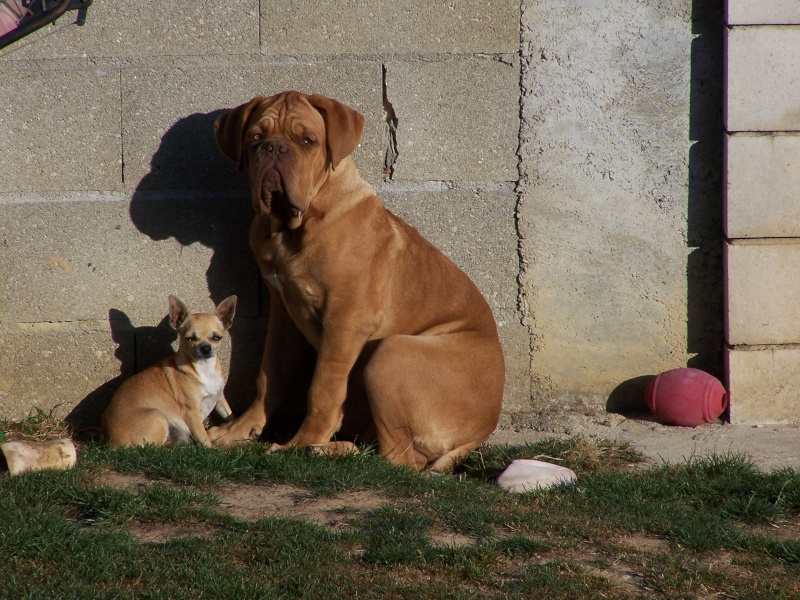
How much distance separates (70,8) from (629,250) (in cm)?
338

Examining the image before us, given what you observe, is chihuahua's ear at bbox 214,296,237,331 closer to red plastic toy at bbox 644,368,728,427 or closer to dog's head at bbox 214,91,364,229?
dog's head at bbox 214,91,364,229

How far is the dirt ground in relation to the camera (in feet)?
15.5

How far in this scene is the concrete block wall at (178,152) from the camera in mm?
4934

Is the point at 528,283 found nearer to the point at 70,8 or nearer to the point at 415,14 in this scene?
the point at 415,14

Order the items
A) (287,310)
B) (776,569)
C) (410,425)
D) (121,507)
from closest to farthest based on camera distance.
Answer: (776,569) → (121,507) → (410,425) → (287,310)

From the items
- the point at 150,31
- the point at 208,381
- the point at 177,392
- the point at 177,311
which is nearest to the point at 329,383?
the point at 208,381

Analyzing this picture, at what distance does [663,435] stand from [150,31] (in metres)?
3.62

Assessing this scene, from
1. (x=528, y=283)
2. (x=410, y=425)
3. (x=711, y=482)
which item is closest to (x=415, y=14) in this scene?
(x=528, y=283)

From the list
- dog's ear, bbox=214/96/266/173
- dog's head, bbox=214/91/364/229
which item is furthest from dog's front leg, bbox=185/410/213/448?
dog's ear, bbox=214/96/266/173

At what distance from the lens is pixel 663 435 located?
5012 millimetres

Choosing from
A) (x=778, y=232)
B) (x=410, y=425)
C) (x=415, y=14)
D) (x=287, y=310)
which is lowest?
(x=410, y=425)

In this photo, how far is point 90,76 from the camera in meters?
4.93

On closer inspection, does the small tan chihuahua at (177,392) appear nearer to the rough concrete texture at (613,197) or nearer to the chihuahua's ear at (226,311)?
the chihuahua's ear at (226,311)

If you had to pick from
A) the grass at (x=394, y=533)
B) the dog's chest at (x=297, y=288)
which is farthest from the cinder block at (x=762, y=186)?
the dog's chest at (x=297, y=288)
